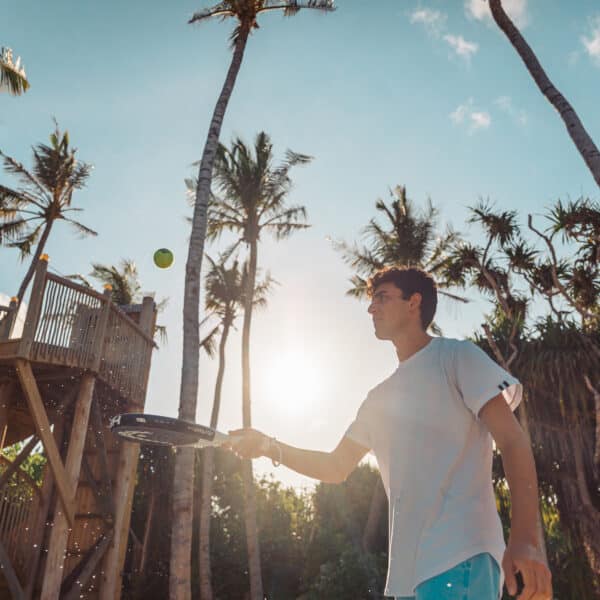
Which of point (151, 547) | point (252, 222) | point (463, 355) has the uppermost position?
point (252, 222)

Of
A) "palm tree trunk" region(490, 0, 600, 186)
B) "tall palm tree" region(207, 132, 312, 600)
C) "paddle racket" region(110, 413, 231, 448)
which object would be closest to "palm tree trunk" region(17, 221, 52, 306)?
"tall palm tree" region(207, 132, 312, 600)

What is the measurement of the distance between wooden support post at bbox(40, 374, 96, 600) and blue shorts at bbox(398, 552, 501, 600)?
8720 mm

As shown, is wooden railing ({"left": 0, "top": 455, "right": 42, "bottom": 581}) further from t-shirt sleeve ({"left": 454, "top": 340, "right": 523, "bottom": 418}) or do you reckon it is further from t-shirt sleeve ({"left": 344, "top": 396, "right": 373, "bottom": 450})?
t-shirt sleeve ({"left": 454, "top": 340, "right": 523, "bottom": 418})

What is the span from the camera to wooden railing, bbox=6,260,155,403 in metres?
8.88

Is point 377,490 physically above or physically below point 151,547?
above

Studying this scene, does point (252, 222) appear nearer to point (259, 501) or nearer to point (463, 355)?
point (259, 501)

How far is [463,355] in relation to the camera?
2.06m

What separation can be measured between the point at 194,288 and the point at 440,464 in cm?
925

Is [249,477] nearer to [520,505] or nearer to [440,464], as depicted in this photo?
[440,464]

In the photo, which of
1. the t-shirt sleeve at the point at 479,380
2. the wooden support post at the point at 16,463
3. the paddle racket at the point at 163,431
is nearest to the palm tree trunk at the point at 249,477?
the wooden support post at the point at 16,463

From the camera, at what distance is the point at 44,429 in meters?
8.95

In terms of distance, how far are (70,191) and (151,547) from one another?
49.7 ft

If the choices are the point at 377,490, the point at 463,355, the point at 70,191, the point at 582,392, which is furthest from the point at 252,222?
the point at 463,355

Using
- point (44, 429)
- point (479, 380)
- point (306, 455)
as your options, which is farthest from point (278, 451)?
point (44, 429)
